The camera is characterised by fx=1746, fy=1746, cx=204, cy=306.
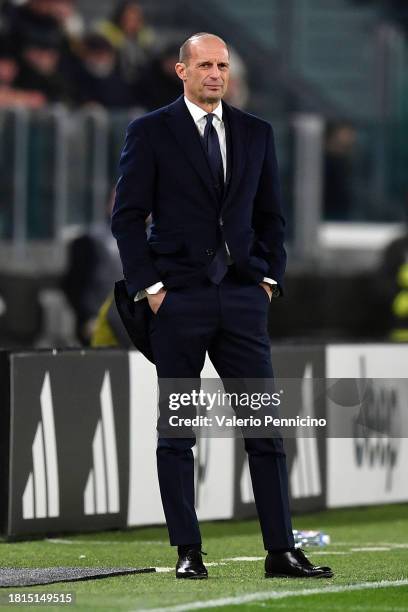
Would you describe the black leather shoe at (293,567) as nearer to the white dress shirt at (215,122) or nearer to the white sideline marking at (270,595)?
the white sideline marking at (270,595)

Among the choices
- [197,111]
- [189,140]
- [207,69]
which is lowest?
[189,140]

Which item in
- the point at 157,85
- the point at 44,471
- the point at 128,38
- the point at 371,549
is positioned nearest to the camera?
the point at 371,549

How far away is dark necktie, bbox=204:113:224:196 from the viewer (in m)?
6.59

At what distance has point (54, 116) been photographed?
50.1 ft

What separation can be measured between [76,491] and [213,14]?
41.2 feet

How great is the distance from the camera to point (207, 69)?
6516mm

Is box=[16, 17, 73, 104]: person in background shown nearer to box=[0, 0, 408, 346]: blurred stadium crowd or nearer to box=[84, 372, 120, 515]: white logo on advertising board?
box=[0, 0, 408, 346]: blurred stadium crowd

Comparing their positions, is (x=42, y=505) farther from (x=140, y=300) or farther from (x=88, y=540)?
(x=140, y=300)

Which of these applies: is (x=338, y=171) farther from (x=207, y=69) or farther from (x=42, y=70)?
(x=207, y=69)

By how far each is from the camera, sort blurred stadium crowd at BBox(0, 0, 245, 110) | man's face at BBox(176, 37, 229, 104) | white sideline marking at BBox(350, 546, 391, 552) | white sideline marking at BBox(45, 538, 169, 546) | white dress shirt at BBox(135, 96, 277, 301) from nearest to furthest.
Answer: man's face at BBox(176, 37, 229, 104), white dress shirt at BBox(135, 96, 277, 301), white sideline marking at BBox(350, 546, 391, 552), white sideline marking at BBox(45, 538, 169, 546), blurred stadium crowd at BBox(0, 0, 245, 110)

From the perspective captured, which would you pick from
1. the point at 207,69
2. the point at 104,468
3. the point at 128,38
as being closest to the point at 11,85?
the point at 128,38

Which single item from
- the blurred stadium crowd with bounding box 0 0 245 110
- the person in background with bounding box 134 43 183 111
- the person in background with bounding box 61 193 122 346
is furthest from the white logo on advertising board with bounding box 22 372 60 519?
the person in background with bounding box 134 43 183 111

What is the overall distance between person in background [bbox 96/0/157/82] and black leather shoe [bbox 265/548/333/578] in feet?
36.3

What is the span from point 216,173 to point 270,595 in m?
1.61
